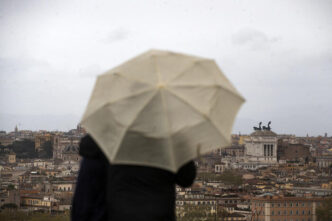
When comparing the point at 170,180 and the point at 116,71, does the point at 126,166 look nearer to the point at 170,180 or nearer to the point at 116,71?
the point at 170,180

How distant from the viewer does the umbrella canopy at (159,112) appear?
1.93 metres

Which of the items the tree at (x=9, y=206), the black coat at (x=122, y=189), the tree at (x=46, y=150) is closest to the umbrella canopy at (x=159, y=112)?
the black coat at (x=122, y=189)

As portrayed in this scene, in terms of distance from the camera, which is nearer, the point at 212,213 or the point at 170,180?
the point at 170,180

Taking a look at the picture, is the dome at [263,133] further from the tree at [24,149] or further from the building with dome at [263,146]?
the tree at [24,149]

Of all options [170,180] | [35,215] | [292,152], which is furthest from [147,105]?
[292,152]

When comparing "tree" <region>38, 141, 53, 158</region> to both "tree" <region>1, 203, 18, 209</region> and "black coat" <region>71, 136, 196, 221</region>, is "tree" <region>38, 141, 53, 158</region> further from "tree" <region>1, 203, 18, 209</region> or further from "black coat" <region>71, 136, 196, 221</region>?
"black coat" <region>71, 136, 196, 221</region>

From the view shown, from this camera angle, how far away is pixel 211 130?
200cm

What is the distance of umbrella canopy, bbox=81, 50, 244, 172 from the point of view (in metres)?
1.93

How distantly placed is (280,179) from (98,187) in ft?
118

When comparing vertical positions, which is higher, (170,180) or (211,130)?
(211,130)

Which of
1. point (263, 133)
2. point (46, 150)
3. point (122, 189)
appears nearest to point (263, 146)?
point (263, 133)

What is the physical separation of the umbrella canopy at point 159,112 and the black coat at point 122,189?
5 centimetres

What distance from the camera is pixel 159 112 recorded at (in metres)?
1.93

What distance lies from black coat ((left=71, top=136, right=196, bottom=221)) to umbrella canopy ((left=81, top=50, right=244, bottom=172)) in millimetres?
47
